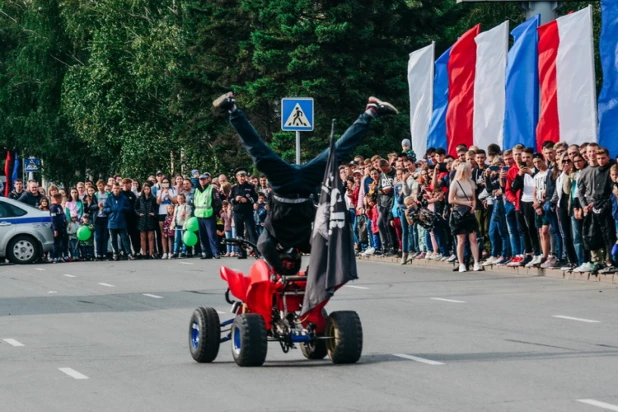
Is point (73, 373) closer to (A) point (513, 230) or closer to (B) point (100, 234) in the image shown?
(A) point (513, 230)

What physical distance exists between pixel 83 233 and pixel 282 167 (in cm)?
2073

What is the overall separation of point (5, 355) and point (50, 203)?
20.0m

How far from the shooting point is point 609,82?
824 inches

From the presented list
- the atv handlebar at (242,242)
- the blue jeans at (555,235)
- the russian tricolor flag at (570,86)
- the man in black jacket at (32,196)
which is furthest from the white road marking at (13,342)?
the man in black jacket at (32,196)

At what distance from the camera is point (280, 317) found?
1105cm

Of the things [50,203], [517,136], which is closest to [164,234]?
[50,203]

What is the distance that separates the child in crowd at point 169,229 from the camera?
30984mm

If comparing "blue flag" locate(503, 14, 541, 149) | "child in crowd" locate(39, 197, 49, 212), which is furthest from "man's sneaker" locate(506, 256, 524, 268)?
"child in crowd" locate(39, 197, 49, 212)

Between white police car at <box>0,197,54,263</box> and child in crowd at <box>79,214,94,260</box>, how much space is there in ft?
3.33

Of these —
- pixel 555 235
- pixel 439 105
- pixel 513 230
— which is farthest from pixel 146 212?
pixel 555 235

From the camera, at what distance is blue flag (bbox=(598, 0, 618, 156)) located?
20750mm

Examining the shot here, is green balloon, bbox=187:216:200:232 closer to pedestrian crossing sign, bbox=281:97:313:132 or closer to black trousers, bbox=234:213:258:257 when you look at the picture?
black trousers, bbox=234:213:258:257

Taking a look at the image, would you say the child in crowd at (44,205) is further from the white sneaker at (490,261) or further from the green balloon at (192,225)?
the white sneaker at (490,261)

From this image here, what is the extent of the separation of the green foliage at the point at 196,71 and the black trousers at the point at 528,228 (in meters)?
22.3
